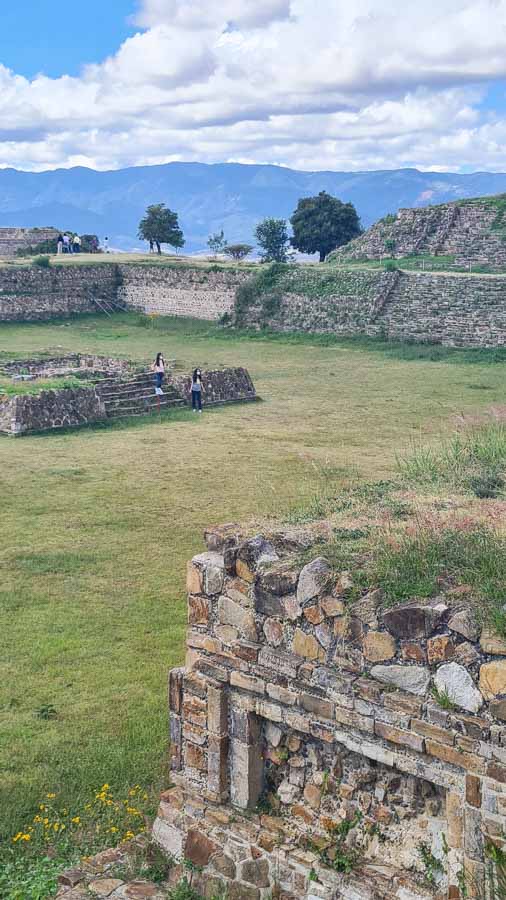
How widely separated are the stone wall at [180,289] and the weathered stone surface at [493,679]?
1258 inches

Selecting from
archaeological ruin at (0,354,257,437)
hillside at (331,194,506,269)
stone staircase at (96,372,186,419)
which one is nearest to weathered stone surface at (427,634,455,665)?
archaeological ruin at (0,354,257,437)

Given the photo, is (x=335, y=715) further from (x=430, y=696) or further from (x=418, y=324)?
(x=418, y=324)

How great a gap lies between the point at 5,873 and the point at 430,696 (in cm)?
285

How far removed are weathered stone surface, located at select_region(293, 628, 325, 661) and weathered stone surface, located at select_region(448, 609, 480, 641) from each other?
0.81m

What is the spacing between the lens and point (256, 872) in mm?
5465

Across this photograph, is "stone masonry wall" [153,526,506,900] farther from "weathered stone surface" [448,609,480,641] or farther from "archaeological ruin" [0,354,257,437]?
"archaeological ruin" [0,354,257,437]

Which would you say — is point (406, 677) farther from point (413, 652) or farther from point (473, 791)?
point (473, 791)

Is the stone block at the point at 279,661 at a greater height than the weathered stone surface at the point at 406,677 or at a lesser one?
lesser

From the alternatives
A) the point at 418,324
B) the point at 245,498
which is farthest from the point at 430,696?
the point at 418,324

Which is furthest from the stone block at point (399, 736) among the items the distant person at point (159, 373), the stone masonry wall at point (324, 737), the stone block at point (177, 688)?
the distant person at point (159, 373)

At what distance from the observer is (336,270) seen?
116 feet

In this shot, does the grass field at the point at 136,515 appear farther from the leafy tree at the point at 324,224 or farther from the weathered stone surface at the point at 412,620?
the leafy tree at the point at 324,224

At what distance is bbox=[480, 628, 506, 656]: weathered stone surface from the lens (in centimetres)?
459

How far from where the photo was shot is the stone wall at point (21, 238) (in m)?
49.8
